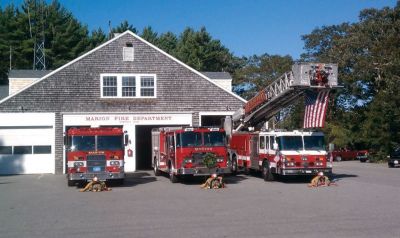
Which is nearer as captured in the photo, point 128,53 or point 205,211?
point 205,211

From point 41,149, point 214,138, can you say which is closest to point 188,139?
point 214,138

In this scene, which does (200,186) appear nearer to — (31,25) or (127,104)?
(127,104)

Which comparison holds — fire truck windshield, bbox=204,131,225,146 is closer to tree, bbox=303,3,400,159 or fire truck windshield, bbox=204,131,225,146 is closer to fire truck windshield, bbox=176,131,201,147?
fire truck windshield, bbox=176,131,201,147

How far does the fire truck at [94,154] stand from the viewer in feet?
74.1

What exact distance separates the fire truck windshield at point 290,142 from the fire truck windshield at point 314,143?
0.24 m

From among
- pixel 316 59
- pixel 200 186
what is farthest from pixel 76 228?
pixel 316 59

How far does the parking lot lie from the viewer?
1146cm

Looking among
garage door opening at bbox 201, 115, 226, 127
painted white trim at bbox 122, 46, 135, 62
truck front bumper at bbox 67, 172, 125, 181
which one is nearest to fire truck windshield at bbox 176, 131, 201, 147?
truck front bumper at bbox 67, 172, 125, 181

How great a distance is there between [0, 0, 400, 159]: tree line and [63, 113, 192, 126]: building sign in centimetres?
1871

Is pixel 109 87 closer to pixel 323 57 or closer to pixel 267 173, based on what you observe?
pixel 267 173

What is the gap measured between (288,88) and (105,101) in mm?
12515

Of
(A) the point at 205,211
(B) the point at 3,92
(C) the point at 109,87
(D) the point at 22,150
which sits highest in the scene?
(B) the point at 3,92

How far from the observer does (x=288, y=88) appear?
80.6ft

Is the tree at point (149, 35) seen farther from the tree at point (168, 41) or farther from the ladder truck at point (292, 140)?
the ladder truck at point (292, 140)
